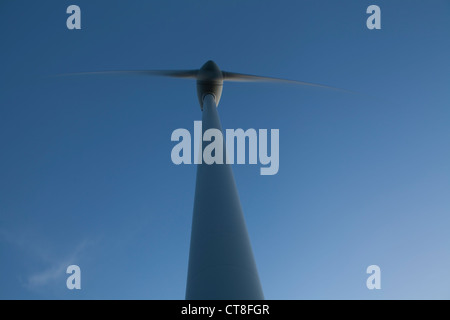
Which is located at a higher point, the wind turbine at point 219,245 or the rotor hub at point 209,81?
the rotor hub at point 209,81

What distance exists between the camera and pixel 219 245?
25.2 feet

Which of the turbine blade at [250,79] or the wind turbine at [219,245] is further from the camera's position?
the turbine blade at [250,79]

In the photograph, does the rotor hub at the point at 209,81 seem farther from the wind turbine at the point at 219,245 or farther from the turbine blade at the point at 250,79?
the wind turbine at the point at 219,245

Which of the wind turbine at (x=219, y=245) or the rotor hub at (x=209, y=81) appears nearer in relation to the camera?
the wind turbine at (x=219, y=245)

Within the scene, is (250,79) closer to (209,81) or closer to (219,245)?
(209,81)

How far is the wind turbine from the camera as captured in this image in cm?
682

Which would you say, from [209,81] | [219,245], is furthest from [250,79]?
[219,245]

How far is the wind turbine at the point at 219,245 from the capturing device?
6.82 metres

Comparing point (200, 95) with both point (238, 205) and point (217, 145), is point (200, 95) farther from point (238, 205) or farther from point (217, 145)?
point (238, 205)

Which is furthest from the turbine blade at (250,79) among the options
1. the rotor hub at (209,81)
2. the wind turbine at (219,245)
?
the wind turbine at (219,245)

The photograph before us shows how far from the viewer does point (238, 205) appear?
9203mm

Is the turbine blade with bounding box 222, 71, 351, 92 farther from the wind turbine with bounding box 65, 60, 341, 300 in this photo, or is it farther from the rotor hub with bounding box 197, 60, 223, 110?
the wind turbine with bounding box 65, 60, 341, 300
